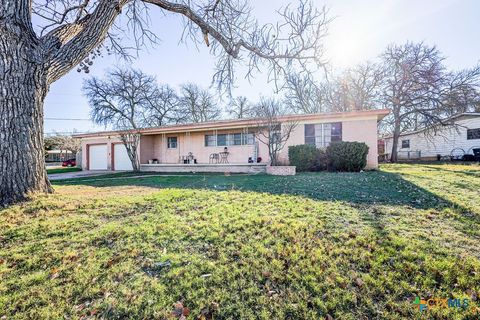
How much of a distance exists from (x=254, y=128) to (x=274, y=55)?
17.0ft

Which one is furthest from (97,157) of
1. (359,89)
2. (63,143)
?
(359,89)

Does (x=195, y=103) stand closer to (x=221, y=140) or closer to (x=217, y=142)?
(x=217, y=142)

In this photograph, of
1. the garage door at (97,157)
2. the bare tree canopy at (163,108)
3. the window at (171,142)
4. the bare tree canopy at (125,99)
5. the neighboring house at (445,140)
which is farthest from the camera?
the bare tree canopy at (163,108)

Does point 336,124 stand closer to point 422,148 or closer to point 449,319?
point 449,319

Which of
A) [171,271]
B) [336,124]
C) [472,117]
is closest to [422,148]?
[472,117]

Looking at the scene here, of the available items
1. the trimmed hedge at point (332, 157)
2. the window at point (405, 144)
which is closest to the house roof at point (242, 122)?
the trimmed hedge at point (332, 157)

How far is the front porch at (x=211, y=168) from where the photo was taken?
1193 centimetres

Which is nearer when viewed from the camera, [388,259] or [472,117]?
[388,259]

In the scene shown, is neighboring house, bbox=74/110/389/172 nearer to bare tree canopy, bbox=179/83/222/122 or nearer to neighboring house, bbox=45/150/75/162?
bare tree canopy, bbox=179/83/222/122

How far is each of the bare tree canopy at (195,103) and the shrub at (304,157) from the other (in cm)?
1994

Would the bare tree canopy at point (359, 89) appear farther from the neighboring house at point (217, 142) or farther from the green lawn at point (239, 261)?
the green lawn at point (239, 261)

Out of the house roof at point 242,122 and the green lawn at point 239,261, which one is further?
the house roof at point 242,122

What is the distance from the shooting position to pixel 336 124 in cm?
1155

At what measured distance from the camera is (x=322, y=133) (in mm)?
11758
